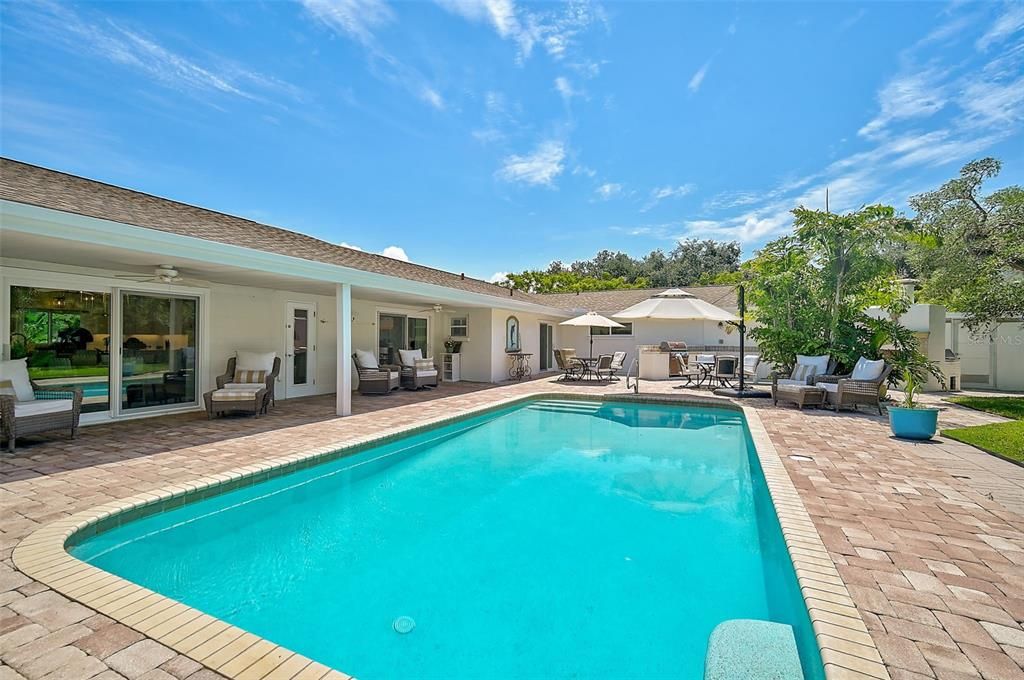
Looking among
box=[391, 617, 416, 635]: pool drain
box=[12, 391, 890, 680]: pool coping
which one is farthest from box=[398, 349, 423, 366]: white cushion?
box=[391, 617, 416, 635]: pool drain

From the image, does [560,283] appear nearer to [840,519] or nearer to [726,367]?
[726,367]

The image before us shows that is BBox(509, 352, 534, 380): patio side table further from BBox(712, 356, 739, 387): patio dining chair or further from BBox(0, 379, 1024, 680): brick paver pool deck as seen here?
BBox(0, 379, 1024, 680): brick paver pool deck

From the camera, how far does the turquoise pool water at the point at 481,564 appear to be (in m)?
2.89

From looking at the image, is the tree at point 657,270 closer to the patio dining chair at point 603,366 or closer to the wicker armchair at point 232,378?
the patio dining chair at point 603,366

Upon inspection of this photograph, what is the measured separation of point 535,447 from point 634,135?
10824mm

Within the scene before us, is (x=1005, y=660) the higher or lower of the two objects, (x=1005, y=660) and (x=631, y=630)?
the higher

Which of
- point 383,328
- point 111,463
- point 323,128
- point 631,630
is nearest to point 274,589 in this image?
point 631,630

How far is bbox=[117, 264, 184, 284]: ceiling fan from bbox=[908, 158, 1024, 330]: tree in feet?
51.3

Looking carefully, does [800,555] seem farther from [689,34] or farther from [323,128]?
[323,128]

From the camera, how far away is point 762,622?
119 inches

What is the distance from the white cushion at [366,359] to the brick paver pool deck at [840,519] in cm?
318

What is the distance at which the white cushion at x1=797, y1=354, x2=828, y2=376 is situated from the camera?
1045 centimetres

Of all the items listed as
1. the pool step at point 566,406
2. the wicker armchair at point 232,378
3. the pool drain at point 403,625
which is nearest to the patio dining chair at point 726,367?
the pool step at point 566,406

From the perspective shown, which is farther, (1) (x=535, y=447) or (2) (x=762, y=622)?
(1) (x=535, y=447)
